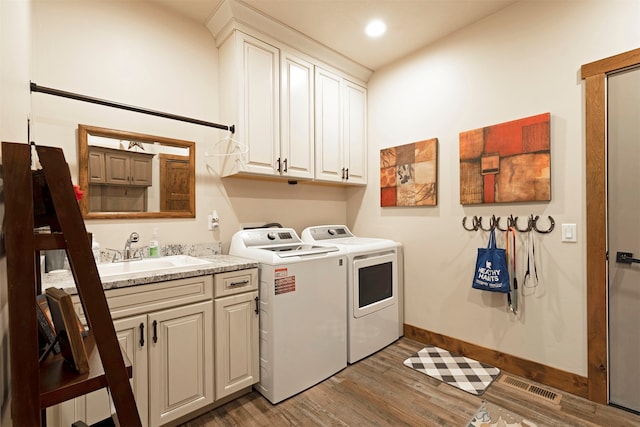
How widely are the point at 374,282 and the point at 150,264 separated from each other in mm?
1767

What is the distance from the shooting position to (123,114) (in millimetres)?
2158

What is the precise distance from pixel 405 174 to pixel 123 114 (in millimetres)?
2386

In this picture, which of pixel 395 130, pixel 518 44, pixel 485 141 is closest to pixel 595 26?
pixel 518 44

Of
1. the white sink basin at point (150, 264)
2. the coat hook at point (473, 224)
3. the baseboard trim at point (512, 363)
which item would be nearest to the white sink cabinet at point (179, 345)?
the white sink basin at point (150, 264)

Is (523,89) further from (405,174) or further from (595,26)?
(405,174)

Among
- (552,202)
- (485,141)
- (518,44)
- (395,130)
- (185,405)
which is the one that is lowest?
(185,405)

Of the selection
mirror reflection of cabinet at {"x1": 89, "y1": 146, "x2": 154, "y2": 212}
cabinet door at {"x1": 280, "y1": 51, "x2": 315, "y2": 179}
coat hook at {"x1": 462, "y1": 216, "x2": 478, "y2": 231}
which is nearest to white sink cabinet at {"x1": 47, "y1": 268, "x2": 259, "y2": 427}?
mirror reflection of cabinet at {"x1": 89, "y1": 146, "x2": 154, "y2": 212}

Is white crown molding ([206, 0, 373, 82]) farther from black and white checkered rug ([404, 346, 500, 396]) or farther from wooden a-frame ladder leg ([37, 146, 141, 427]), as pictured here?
black and white checkered rug ([404, 346, 500, 396])

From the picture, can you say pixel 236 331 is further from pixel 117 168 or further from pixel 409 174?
pixel 409 174

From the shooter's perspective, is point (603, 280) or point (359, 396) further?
point (359, 396)

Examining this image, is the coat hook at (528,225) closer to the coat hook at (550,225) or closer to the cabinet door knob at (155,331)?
the coat hook at (550,225)

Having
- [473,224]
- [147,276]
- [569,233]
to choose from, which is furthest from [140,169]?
[569,233]

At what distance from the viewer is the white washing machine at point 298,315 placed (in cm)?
202

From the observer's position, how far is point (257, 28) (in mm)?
2471
